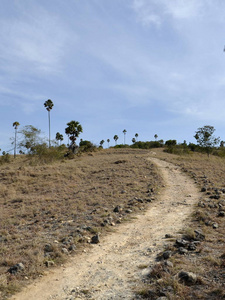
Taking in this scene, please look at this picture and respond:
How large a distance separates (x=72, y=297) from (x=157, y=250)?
291 centimetres

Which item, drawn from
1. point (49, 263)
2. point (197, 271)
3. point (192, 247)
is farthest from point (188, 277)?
point (49, 263)

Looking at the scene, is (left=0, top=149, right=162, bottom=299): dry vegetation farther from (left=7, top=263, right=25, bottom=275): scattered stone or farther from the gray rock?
the gray rock

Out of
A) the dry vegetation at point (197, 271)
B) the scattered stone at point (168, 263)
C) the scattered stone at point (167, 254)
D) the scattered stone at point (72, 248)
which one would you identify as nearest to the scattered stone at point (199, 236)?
the dry vegetation at point (197, 271)

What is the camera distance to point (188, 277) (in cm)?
494

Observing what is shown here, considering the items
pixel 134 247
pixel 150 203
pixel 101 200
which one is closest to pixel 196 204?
pixel 150 203

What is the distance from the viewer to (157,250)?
273 inches

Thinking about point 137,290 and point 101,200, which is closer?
point 137,290

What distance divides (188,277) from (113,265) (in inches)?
80.0

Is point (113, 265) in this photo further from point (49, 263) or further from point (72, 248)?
point (49, 263)

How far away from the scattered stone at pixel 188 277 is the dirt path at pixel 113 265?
944mm

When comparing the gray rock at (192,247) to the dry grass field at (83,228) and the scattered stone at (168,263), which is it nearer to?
the dry grass field at (83,228)

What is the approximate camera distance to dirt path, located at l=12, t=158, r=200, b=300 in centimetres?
503

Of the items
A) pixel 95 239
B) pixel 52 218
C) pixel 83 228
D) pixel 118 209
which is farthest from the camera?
pixel 118 209

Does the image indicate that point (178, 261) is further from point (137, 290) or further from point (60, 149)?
point (60, 149)
